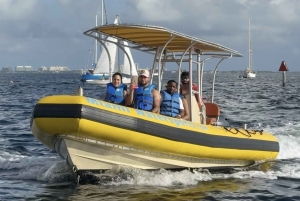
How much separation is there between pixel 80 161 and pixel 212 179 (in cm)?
231

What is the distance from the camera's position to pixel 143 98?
28.8ft

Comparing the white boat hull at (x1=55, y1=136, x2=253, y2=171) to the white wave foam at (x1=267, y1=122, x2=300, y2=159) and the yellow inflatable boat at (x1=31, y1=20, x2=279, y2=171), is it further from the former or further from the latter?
the white wave foam at (x1=267, y1=122, x2=300, y2=159)

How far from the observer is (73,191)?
8.11 metres

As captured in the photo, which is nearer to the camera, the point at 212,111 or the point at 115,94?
the point at 115,94

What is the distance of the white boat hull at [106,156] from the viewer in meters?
7.98

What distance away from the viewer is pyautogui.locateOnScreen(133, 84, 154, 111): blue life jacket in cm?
878

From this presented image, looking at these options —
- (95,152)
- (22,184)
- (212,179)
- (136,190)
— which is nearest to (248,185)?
(212,179)

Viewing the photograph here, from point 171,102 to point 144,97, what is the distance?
57 centimetres

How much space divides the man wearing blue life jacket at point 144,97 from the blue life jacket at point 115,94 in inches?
5.8

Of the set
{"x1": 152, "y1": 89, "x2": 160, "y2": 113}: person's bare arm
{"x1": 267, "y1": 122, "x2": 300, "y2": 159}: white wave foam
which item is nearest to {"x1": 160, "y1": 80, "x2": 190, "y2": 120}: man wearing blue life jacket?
{"x1": 152, "y1": 89, "x2": 160, "y2": 113}: person's bare arm

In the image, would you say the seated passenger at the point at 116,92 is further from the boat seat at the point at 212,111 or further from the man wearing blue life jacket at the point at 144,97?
the boat seat at the point at 212,111

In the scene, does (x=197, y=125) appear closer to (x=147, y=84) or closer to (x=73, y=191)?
(x=147, y=84)

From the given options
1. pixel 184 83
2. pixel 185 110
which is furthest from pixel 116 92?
pixel 184 83

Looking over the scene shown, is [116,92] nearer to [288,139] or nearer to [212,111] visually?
[212,111]
